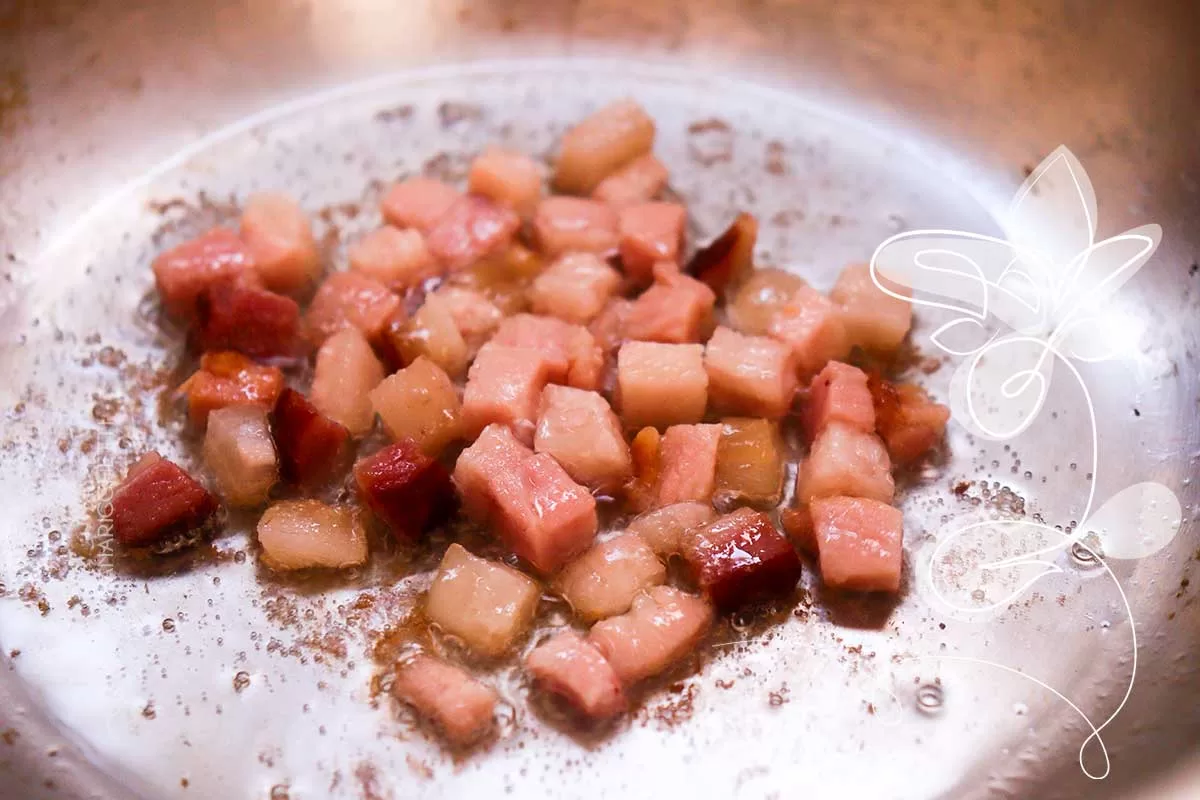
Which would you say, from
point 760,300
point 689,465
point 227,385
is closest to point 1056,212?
point 760,300

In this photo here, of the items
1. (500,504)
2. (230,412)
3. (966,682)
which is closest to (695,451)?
(500,504)

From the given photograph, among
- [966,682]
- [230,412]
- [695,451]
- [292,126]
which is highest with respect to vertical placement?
[292,126]

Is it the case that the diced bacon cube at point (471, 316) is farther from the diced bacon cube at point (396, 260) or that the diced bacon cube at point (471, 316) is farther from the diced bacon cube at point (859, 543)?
the diced bacon cube at point (859, 543)

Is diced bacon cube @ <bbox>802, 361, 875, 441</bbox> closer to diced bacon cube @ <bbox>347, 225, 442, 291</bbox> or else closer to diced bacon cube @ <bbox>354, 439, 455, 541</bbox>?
diced bacon cube @ <bbox>354, 439, 455, 541</bbox>

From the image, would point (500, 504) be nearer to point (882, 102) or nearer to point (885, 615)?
point (885, 615)

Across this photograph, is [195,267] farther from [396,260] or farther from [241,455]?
[241,455]

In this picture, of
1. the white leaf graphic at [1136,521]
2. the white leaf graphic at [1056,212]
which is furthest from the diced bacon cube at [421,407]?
the white leaf graphic at [1056,212]

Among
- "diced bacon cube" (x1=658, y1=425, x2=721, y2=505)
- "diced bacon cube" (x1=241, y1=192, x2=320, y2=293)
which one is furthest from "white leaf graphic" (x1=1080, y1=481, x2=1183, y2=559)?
"diced bacon cube" (x1=241, y1=192, x2=320, y2=293)
